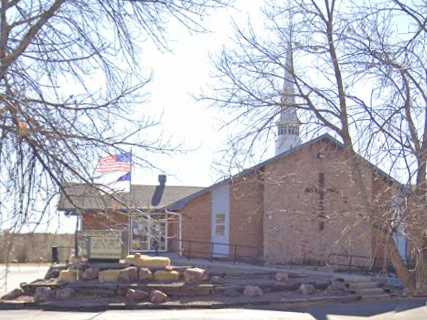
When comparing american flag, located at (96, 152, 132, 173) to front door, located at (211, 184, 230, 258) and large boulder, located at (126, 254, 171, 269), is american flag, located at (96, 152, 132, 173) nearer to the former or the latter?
large boulder, located at (126, 254, 171, 269)

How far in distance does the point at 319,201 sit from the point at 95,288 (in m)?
10.8

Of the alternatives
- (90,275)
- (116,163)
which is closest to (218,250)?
(90,275)

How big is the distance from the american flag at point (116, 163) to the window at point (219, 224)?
98.5 ft

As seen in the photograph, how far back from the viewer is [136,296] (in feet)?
74.6

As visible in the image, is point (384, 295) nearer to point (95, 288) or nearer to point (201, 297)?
point (201, 297)

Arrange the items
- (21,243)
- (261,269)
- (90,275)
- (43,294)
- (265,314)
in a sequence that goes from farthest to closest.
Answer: (261,269) < (90,275) < (43,294) < (265,314) < (21,243)

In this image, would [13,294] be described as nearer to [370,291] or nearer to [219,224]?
[370,291]

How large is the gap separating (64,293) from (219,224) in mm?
15515

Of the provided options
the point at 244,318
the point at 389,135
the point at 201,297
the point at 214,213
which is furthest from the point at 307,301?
the point at 214,213

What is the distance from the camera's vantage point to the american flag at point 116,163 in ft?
23.8

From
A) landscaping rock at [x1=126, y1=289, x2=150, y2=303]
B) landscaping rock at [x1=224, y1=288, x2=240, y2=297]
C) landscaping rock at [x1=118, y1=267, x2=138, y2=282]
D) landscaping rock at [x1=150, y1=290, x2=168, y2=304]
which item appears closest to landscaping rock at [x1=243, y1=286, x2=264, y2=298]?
landscaping rock at [x1=224, y1=288, x2=240, y2=297]

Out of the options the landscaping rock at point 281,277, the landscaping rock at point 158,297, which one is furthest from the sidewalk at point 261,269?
the landscaping rock at point 158,297

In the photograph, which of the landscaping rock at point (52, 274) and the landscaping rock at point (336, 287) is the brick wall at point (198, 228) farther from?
the landscaping rock at point (336, 287)


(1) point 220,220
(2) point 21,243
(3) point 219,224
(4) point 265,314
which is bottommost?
(4) point 265,314
